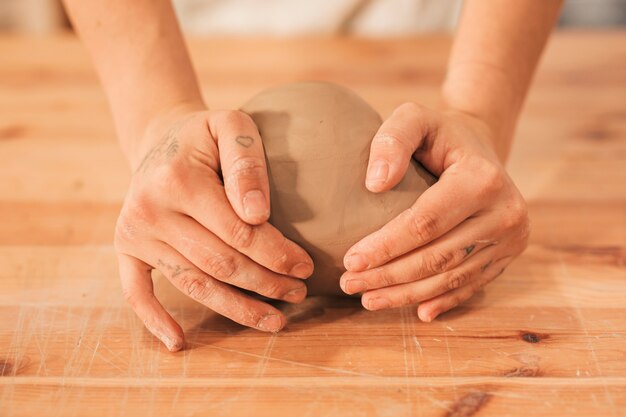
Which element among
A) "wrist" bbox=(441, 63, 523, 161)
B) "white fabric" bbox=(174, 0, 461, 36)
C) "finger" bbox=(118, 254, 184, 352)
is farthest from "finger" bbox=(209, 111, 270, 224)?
"white fabric" bbox=(174, 0, 461, 36)

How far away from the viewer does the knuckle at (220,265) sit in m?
0.95

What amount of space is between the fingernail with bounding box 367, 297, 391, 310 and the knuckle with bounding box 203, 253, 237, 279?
0.71ft

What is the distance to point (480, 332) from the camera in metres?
1.03

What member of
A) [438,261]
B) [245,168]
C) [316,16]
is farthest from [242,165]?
[316,16]

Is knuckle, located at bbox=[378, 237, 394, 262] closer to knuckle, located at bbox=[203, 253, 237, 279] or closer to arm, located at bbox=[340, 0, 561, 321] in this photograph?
arm, located at bbox=[340, 0, 561, 321]

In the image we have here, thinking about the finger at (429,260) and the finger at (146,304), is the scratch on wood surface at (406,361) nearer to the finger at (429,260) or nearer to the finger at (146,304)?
the finger at (429,260)

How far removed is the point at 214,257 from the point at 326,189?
0.64 feet

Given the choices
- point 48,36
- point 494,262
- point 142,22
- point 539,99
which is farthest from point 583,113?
point 48,36

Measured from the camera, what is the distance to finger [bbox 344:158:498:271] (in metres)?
0.95

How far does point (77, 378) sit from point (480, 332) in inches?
24.1

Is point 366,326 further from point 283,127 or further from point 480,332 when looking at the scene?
point 283,127

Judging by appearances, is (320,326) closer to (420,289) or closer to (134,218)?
(420,289)

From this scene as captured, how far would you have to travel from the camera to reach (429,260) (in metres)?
0.99

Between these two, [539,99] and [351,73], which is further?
[351,73]
